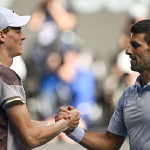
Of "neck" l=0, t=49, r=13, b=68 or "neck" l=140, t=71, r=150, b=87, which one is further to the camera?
"neck" l=140, t=71, r=150, b=87

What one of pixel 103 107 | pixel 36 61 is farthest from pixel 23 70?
pixel 103 107

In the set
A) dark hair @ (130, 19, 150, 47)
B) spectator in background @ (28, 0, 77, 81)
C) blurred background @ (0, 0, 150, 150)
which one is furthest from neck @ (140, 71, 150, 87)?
spectator in background @ (28, 0, 77, 81)

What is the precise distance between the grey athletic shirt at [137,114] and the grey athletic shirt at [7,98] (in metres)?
0.69

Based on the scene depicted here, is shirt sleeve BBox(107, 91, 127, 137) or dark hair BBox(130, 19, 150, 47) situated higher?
dark hair BBox(130, 19, 150, 47)

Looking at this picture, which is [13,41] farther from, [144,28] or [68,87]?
[68,87]

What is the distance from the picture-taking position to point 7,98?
254cm

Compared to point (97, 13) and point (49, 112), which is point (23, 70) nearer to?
point (49, 112)

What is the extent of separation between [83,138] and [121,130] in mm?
261

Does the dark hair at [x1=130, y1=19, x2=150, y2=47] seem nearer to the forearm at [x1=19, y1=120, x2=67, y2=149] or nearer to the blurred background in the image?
the forearm at [x1=19, y1=120, x2=67, y2=149]

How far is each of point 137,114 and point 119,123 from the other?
0.27m

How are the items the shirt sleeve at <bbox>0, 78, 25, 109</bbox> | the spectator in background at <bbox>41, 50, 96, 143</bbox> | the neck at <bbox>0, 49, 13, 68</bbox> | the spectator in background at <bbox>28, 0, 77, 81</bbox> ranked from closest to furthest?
the shirt sleeve at <bbox>0, 78, 25, 109</bbox> → the neck at <bbox>0, 49, 13, 68</bbox> → the spectator in background at <bbox>41, 50, 96, 143</bbox> → the spectator in background at <bbox>28, 0, 77, 81</bbox>

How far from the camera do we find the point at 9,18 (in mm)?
2717

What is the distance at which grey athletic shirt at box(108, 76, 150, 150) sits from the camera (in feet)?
9.37

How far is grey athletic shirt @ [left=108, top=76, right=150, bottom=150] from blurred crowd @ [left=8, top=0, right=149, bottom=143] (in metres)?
5.03
